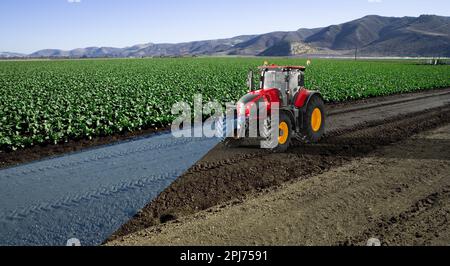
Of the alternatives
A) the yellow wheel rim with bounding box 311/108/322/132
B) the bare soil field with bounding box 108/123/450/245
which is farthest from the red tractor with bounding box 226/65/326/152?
the bare soil field with bounding box 108/123/450/245

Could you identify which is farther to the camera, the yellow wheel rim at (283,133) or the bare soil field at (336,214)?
the yellow wheel rim at (283,133)

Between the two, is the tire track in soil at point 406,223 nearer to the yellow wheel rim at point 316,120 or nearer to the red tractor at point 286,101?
the red tractor at point 286,101

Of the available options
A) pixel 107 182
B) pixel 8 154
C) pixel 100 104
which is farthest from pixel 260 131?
pixel 100 104

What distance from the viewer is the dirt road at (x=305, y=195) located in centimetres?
542

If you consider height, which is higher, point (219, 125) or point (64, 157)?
point (219, 125)

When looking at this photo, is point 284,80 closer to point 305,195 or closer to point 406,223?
point 305,195

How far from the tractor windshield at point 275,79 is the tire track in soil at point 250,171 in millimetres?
1770

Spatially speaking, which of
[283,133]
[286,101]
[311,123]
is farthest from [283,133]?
[311,123]

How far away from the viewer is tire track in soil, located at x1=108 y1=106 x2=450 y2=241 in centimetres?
643

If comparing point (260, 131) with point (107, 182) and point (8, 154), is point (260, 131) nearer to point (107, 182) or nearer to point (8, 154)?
point (107, 182)

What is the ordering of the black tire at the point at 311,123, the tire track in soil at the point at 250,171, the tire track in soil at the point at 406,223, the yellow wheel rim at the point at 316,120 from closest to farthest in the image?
1. the tire track in soil at the point at 406,223
2. the tire track in soil at the point at 250,171
3. the black tire at the point at 311,123
4. the yellow wheel rim at the point at 316,120

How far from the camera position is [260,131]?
30.4 feet

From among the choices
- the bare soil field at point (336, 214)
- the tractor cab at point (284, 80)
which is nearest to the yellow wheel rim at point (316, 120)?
the tractor cab at point (284, 80)
